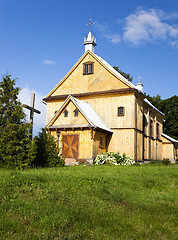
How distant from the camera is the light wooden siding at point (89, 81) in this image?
86.9 ft

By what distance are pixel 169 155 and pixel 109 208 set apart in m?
35.2

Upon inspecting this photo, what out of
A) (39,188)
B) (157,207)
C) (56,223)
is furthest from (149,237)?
(39,188)

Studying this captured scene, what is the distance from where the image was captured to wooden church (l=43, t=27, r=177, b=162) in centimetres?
2300

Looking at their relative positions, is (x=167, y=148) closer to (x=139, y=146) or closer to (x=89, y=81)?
(x=139, y=146)

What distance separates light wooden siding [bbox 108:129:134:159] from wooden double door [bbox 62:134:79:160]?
3963 millimetres

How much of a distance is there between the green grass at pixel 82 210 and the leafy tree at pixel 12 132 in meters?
4.42

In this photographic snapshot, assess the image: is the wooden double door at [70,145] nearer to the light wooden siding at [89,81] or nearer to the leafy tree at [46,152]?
the light wooden siding at [89,81]

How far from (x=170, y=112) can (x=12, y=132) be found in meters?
45.9

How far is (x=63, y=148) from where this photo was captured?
78.6 ft

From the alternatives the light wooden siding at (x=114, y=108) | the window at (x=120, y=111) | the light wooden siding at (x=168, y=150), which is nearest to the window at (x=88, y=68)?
the light wooden siding at (x=114, y=108)

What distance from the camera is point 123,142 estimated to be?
982 inches

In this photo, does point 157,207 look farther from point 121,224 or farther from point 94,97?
point 94,97

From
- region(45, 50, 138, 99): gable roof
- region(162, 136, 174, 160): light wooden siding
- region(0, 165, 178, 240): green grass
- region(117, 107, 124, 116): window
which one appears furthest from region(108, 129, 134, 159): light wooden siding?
region(162, 136, 174, 160): light wooden siding

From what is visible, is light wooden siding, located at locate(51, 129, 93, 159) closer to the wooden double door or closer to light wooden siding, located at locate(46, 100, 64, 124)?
the wooden double door
